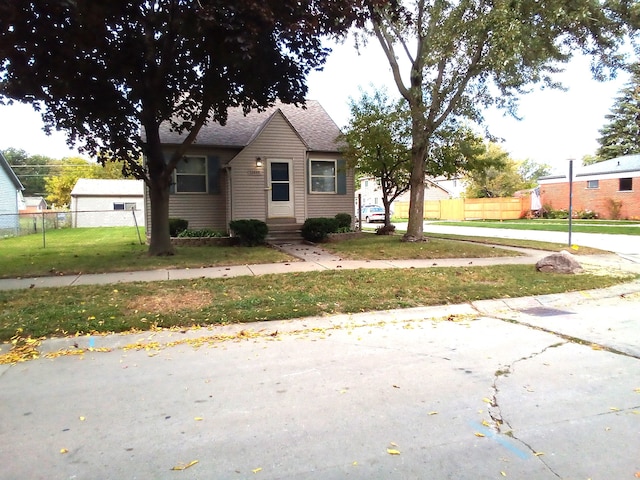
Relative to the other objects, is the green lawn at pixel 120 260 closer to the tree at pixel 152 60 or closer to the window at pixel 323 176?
the tree at pixel 152 60

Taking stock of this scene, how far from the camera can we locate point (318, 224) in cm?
1546

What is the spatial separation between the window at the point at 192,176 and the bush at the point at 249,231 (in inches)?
129

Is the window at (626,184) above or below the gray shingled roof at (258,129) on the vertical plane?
below

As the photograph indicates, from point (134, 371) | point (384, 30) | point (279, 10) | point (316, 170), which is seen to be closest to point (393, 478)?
point (134, 371)

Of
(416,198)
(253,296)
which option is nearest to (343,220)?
(416,198)

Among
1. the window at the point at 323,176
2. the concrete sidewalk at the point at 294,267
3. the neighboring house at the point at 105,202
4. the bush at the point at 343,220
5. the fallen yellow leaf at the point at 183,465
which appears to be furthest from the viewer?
the neighboring house at the point at 105,202

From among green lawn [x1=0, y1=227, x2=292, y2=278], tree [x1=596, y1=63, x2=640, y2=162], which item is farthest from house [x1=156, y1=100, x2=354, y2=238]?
tree [x1=596, y1=63, x2=640, y2=162]

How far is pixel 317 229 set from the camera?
15.4 metres

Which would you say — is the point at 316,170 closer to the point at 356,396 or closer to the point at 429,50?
the point at 429,50

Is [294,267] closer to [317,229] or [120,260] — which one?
[120,260]

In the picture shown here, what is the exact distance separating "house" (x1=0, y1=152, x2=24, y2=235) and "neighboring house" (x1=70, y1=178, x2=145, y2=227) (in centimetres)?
459

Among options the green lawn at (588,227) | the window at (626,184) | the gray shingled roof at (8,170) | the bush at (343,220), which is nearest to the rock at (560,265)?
the bush at (343,220)

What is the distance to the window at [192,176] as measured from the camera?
17.0 meters

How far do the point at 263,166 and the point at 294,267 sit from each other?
7540 mm
